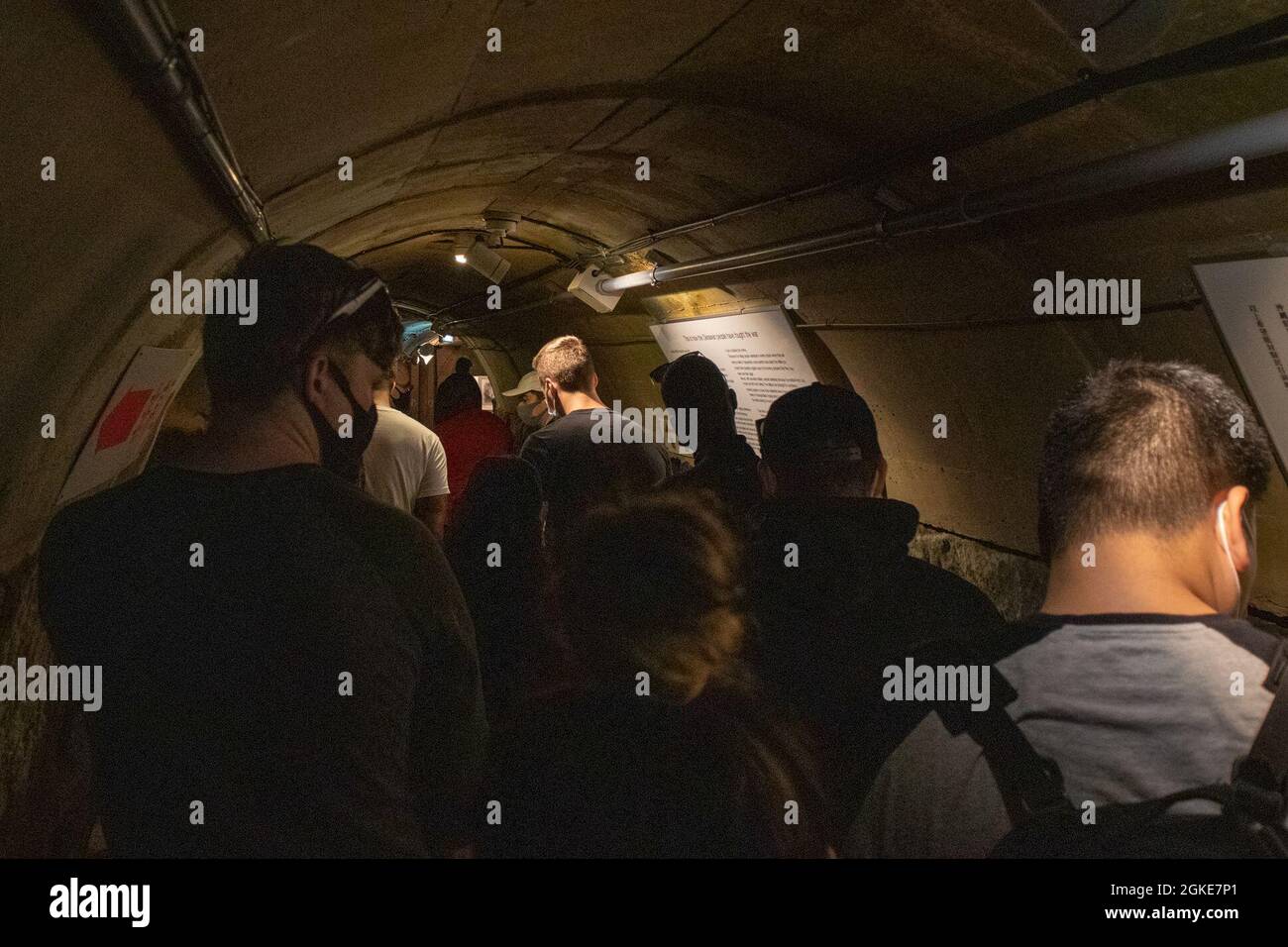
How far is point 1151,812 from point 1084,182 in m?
3.00

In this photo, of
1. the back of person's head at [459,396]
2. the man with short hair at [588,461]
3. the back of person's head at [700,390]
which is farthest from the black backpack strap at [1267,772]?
the back of person's head at [459,396]

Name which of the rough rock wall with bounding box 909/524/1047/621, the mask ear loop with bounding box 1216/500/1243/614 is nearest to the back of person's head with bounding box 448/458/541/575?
the mask ear loop with bounding box 1216/500/1243/614

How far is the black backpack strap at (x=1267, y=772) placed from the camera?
1474mm

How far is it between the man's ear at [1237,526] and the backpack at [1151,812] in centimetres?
26

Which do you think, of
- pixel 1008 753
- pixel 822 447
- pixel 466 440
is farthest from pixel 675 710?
pixel 466 440

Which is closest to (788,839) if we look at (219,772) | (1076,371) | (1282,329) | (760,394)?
(219,772)

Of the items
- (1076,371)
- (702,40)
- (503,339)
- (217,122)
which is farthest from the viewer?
(503,339)

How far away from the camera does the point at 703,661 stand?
1.69 metres

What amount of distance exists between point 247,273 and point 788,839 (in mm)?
1700

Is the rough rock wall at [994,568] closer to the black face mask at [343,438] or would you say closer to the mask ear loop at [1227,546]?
the mask ear loop at [1227,546]

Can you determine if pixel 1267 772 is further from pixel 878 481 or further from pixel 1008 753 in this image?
pixel 878 481

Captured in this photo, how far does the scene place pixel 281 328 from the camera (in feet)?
6.94
